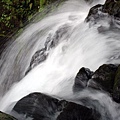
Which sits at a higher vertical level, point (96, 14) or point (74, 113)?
point (96, 14)

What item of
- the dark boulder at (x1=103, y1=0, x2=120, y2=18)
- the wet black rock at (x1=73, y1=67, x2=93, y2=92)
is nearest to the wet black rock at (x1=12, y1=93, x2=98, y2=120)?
the wet black rock at (x1=73, y1=67, x2=93, y2=92)

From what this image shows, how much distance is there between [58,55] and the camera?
6.35 meters

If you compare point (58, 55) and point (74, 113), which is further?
point (58, 55)

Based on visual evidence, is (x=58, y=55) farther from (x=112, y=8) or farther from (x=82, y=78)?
(x=82, y=78)

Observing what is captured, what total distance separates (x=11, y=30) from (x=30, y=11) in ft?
2.64

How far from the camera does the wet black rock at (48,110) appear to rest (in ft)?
13.0

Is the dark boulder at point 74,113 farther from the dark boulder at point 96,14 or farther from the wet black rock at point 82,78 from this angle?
the dark boulder at point 96,14

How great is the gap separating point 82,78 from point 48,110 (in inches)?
28.0

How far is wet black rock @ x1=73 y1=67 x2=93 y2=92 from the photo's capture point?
179 inches

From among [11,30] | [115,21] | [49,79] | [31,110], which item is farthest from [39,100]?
[11,30]

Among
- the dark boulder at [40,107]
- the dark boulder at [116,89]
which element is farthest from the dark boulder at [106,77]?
the dark boulder at [40,107]

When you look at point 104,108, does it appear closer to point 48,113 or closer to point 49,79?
point 48,113

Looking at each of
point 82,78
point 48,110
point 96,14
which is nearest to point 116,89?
point 82,78

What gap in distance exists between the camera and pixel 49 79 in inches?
231
